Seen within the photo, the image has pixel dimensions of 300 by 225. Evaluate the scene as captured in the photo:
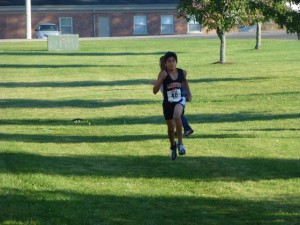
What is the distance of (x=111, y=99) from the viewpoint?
26.3 metres

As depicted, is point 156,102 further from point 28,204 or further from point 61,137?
point 28,204

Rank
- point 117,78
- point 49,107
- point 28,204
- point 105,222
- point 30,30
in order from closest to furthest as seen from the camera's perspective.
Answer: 1. point 105,222
2. point 28,204
3. point 49,107
4. point 117,78
5. point 30,30

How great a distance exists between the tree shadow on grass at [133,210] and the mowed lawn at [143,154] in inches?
0.4

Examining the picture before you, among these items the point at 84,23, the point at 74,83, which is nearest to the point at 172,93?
the point at 74,83

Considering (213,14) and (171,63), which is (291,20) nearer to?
(171,63)

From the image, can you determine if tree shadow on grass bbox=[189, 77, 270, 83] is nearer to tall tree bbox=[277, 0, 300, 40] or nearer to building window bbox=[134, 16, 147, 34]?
tall tree bbox=[277, 0, 300, 40]

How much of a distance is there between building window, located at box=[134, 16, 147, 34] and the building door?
266 cm

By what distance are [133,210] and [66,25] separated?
242 ft

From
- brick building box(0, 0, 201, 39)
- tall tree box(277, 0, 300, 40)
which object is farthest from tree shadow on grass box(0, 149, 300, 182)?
brick building box(0, 0, 201, 39)

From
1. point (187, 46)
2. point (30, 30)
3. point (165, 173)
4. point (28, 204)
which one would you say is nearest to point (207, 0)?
point (187, 46)

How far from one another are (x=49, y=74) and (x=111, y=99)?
11.9 m

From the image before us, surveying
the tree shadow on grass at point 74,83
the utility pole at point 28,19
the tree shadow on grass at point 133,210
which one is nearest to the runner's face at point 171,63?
the tree shadow on grass at point 133,210

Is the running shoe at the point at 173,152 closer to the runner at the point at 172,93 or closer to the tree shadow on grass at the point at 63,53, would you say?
the runner at the point at 172,93

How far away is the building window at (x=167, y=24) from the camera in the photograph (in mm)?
84875
